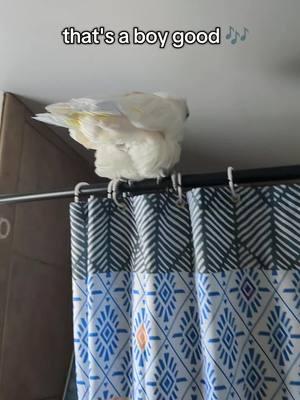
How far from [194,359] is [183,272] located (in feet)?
0.36

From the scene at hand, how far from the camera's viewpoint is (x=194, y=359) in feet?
1.75

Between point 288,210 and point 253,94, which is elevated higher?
point 253,94

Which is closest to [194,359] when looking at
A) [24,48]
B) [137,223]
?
[137,223]

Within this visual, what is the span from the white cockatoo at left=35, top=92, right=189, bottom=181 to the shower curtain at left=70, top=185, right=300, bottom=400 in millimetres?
54

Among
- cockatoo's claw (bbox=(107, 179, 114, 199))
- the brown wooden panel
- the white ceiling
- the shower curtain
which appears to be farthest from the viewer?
the brown wooden panel

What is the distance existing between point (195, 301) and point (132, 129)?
0.84 feet

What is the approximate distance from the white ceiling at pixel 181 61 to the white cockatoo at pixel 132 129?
0.21 m

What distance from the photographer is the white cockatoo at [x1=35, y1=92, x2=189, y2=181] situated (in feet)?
1.88

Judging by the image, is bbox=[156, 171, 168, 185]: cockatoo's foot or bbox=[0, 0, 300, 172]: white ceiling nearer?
bbox=[156, 171, 168, 185]: cockatoo's foot

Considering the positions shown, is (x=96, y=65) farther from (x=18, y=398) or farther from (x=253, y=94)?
(x=18, y=398)

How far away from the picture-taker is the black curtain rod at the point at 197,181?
52cm

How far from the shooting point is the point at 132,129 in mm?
599
